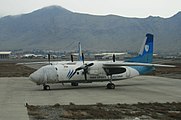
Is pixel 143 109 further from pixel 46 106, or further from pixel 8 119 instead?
pixel 8 119

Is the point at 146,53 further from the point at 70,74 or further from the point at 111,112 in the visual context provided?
the point at 111,112

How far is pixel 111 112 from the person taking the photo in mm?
15453

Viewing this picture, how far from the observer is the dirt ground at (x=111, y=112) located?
14.4m

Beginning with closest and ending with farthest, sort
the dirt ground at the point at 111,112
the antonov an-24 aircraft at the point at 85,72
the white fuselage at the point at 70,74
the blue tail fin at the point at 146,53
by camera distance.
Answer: the dirt ground at the point at 111,112 → the white fuselage at the point at 70,74 → the antonov an-24 aircraft at the point at 85,72 → the blue tail fin at the point at 146,53

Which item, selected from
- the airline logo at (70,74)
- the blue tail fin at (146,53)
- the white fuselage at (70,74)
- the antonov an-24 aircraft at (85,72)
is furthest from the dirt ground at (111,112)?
the blue tail fin at (146,53)

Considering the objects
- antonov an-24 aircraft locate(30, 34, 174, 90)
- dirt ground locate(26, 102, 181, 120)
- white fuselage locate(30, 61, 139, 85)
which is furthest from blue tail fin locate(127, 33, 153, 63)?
dirt ground locate(26, 102, 181, 120)

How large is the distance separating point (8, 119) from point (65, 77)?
14.8m

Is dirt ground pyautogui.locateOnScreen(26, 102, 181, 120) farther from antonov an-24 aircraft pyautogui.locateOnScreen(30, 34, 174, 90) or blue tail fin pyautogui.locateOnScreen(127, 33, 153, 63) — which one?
blue tail fin pyautogui.locateOnScreen(127, 33, 153, 63)

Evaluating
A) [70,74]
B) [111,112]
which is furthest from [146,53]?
[111,112]

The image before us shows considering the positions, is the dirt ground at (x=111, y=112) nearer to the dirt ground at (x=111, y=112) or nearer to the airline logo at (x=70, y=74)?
the dirt ground at (x=111, y=112)

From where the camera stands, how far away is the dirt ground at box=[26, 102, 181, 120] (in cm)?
1443

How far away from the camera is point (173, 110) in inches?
642

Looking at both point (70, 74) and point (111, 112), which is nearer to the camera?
point (111, 112)

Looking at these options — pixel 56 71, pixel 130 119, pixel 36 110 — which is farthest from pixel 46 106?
pixel 56 71
